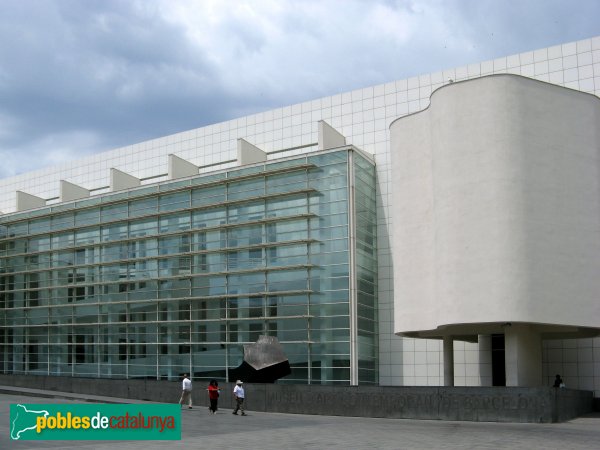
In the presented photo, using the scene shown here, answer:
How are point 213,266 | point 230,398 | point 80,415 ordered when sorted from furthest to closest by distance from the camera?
point 213,266 < point 230,398 < point 80,415

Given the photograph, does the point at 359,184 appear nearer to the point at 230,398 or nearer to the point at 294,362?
the point at 294,362

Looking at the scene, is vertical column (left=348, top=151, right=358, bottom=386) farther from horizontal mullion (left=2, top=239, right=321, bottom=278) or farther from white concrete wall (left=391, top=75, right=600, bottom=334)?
white concrete wall (left=391, top=75, right=600, bottom=334)

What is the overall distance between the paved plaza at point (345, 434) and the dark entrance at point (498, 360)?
8310 millimetres

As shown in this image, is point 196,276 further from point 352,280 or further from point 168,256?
point 352,280

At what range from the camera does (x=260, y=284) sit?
138 ft

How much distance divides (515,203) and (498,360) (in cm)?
1110

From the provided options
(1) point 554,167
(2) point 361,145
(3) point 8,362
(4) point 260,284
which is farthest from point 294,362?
(3) point 8,362

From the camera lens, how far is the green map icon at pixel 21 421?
17438mm

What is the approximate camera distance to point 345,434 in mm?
22406

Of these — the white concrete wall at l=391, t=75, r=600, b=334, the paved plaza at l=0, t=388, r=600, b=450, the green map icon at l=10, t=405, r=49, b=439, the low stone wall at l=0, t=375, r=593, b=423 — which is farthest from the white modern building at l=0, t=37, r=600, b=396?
the green map icon at l=10, t=405, r=49, b=439

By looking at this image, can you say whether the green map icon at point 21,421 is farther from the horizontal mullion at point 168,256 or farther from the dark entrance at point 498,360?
the dark entrance at point 498,360

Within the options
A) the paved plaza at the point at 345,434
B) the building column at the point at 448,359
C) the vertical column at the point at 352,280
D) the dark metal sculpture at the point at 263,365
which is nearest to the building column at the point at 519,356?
the paved plaza at the point at 345,434

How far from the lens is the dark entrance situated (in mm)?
39031

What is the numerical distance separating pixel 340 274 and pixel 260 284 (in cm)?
480
